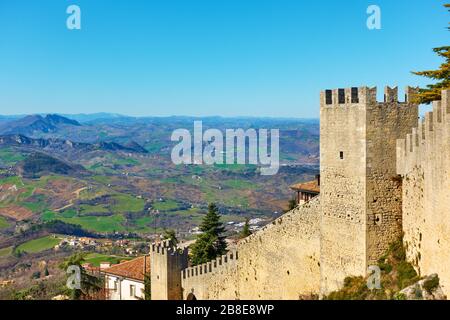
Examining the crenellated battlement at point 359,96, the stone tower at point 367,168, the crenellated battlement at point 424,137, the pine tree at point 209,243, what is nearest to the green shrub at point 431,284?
the stone tower at point 367,168

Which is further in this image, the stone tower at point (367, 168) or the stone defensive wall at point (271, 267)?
the stone defensive wall at point (271, 267)

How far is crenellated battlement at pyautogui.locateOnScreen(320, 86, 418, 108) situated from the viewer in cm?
1780

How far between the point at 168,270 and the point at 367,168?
575 inches

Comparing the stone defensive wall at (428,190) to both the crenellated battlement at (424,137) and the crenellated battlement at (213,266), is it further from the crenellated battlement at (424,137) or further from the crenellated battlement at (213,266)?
the crenellated battlement at (213,266)

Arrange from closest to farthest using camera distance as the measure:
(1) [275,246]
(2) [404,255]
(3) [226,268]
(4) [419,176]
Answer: (4) [419,176] → (2) [404,255] → (1) [275,246] → (3) [226,268]

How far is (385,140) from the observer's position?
18000mm

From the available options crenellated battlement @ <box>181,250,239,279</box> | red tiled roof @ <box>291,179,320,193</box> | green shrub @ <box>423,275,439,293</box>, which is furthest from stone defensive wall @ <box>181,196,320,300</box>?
red tiled roof @ <box>291,179,320,193</box>

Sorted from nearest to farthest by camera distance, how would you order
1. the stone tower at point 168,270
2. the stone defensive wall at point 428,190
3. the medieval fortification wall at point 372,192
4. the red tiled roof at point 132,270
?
the stone defensive wall at point 428,190 → the medieval fortification wall at point 372,192 → the stone tower at point 168,270 → the red tiled roof at point 132,270

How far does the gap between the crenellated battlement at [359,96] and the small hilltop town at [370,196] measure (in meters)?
0.03

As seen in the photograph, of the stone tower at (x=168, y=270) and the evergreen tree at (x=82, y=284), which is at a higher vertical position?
the stone tower at (x=168, y=270)

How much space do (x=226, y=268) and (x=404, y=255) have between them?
36.2 ft

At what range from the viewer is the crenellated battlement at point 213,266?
2688 cm
